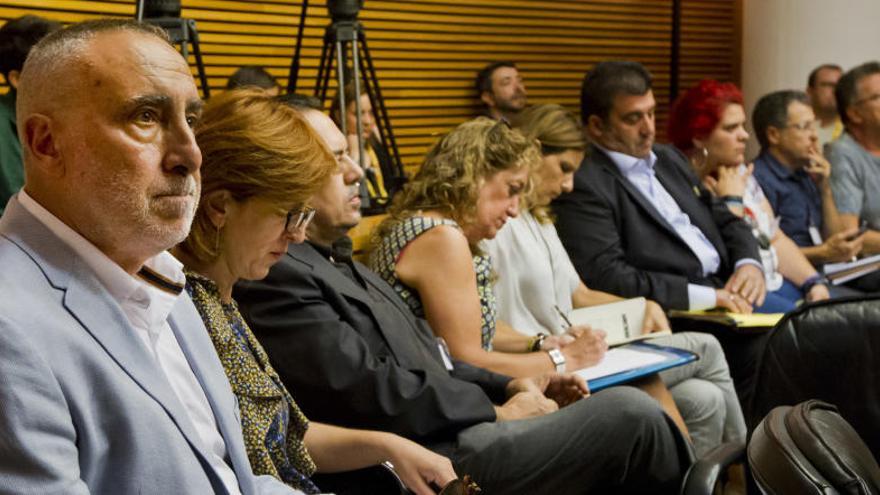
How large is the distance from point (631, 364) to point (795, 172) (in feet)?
8.29

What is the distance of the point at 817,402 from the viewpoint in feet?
6.31

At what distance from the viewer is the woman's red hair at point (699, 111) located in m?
4.75

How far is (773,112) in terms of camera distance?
525 cm

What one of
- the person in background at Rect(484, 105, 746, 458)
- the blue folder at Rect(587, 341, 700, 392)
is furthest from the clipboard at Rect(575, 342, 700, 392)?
the person in background at Rect(484, 105, 746, 458)

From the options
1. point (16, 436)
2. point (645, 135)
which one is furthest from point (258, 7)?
point (16, 436)

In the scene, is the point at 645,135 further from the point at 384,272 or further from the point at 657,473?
the point at 657,473

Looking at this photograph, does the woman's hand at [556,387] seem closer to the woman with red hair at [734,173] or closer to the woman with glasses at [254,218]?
the woman with glasses at [254,218]

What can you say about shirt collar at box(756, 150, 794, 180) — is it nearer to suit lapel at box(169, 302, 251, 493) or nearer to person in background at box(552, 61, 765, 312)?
person in background at box(552, 61, 765, 312)

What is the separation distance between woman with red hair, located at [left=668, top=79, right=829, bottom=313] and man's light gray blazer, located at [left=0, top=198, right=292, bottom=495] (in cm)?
359

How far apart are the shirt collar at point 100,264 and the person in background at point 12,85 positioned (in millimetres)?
1963

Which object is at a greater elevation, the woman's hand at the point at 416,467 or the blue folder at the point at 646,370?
the woman's hand at the point at 416,467

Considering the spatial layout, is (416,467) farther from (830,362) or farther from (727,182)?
(727,182)

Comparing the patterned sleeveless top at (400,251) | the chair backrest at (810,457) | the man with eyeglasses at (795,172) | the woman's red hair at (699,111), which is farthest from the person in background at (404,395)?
the man with eyeglasses at (795,172)

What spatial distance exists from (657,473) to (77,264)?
1552mm
